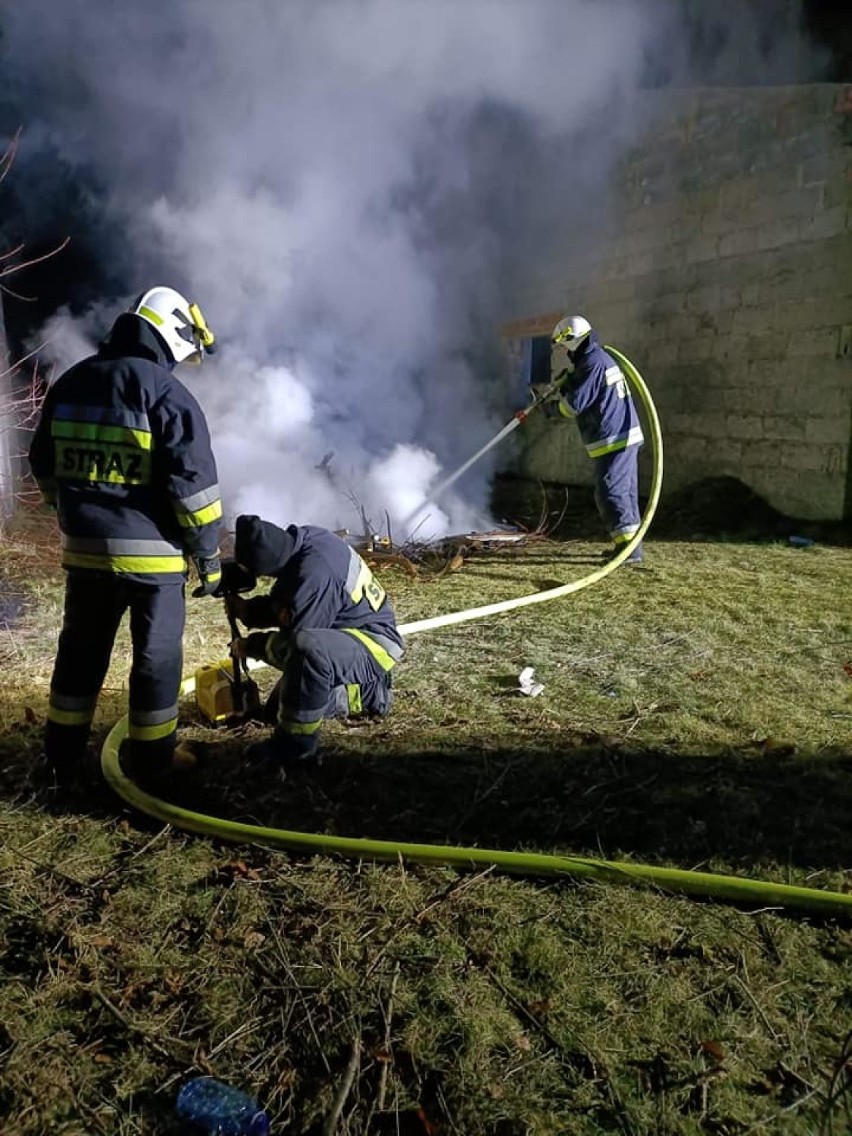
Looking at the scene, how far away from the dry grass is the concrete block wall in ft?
15.7

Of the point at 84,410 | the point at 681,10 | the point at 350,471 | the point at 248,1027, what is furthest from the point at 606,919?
the point at 681,10

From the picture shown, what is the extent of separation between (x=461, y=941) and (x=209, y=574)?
4.95 feet

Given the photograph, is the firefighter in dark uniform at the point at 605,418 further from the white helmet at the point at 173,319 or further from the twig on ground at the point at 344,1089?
the twig on ground at the point at 344,1089

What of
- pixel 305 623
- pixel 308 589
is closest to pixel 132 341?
pixel 308 589

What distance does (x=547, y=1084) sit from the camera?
1602mm

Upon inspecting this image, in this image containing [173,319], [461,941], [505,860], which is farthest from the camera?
[173,319]

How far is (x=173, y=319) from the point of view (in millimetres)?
2873

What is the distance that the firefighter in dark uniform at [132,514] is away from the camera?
2.62 m

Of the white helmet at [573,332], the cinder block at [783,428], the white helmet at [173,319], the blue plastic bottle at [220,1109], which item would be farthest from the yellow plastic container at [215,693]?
the cinder block at [783,428]

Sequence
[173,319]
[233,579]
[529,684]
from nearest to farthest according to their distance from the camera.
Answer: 1. [173,319]
2. [233,579]
3. [529,684]

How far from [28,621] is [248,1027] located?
12.9 ft

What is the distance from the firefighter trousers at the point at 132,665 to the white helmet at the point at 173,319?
0.88 meters

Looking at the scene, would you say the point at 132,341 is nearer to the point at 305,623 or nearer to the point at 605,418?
the point at 305,623

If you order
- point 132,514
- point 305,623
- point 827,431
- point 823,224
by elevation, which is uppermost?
point 823,224
